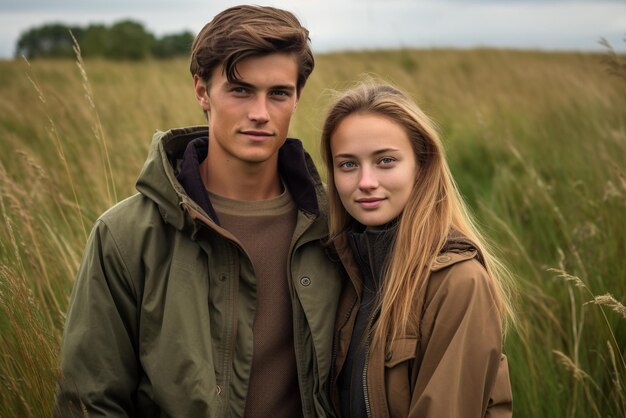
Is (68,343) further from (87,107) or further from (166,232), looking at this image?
(87,107)

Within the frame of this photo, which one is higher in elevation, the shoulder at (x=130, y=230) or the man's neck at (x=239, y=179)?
the man's neck at (x=239, y=179)

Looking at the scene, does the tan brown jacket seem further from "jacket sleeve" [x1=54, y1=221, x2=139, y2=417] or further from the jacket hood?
"jacket sleeve" [x1=54, y1=221, x2=139, y2=417]

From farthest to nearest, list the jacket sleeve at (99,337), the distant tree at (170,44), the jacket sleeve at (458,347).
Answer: the distant tree at (170,44) < the jacket sleeve at (99,337) < the jacket sleeve at (458,347)

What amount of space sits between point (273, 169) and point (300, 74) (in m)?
0.42

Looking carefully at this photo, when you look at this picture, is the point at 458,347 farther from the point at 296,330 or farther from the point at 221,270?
the point at 221,270

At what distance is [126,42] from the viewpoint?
18297 mm

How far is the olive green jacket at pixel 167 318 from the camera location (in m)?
2.33

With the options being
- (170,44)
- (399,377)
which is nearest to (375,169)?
(399,377)

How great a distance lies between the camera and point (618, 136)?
476 centimetres

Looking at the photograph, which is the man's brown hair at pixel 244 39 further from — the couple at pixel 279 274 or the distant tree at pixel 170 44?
the distant tree at pixel 170 44

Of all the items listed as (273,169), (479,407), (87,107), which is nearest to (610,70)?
(273,169)

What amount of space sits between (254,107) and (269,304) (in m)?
0.78

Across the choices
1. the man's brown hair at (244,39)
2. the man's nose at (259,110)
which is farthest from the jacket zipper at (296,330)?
the man's brown hair at (244,39)

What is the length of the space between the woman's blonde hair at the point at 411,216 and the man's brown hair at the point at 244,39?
1.03 feet
